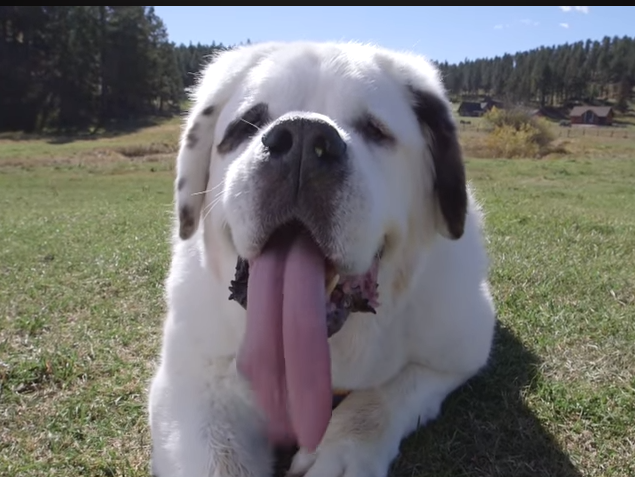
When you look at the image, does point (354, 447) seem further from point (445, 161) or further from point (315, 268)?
point (445, 161)

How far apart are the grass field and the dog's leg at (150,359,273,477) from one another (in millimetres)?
146

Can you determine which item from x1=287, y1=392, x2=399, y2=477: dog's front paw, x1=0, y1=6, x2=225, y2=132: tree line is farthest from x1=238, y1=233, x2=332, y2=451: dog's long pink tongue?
x1=0, y1=6, x2=225, y2=132: tree line

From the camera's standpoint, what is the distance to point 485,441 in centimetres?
225

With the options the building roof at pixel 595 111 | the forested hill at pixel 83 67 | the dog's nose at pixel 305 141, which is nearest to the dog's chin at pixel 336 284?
the dog's nose at pixel 305 141

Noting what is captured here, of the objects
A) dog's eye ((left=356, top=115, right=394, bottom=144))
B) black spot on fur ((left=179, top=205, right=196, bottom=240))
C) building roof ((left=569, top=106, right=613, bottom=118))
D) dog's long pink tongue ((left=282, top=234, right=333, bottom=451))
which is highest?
dog's eye ((left=356, top=115, right=394, bottom=144))

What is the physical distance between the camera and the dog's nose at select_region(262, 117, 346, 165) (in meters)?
1.84

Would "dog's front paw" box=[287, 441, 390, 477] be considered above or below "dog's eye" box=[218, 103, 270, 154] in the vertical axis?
below

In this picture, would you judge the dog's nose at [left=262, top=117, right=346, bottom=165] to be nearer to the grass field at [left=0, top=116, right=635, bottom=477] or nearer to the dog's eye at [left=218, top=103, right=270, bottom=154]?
the dog's eye at [left=218, top=103, right=270, bottom=154]

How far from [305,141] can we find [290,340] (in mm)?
571

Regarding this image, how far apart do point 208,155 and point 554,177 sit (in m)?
17.1

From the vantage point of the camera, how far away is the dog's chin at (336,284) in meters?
1.96

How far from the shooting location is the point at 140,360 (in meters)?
3.17

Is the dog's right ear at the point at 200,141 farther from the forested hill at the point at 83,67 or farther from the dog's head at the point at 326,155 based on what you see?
the forested hill at the point at 83,67

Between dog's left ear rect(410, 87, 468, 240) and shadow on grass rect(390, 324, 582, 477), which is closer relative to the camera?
shadow on grass rect(390, 324, 582, 477)
